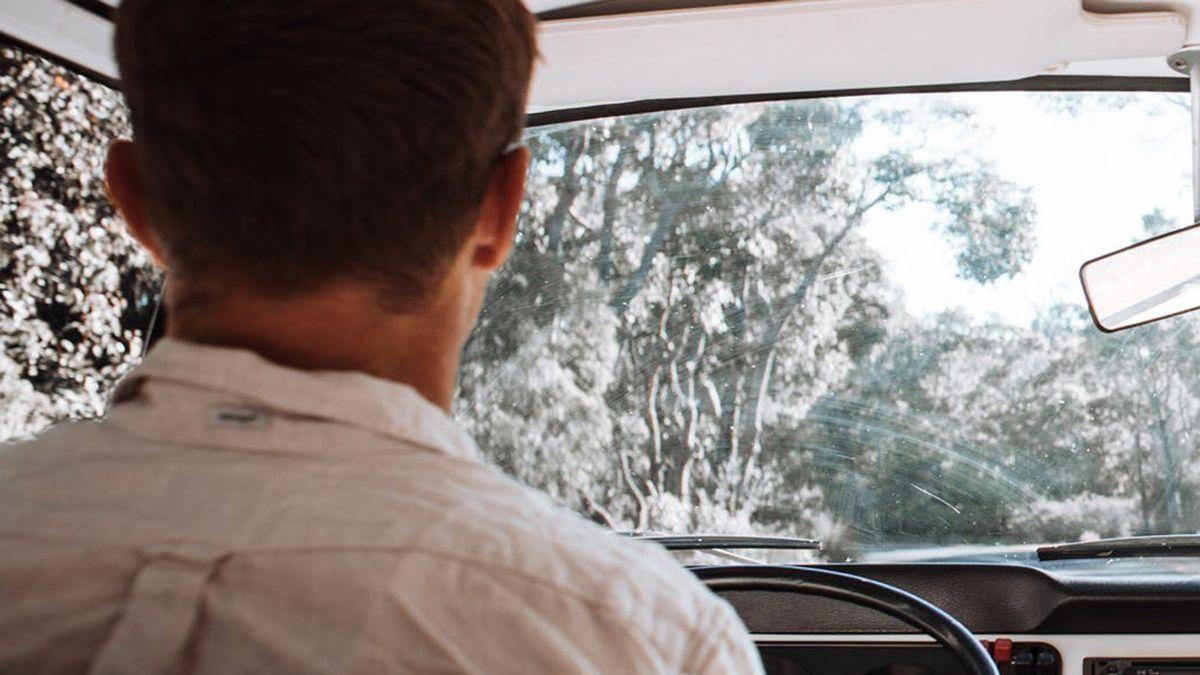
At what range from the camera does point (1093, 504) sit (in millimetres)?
2787

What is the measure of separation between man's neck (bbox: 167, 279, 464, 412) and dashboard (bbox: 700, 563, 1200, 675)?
1.81 metres

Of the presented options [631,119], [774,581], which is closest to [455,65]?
[774,581]

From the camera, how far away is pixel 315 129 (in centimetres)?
93

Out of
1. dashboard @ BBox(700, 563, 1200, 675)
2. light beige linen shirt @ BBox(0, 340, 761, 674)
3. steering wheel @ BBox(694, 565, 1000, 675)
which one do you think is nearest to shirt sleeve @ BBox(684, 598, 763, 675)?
light beige linen shirt @ BBox(0, 340, 761, 674)

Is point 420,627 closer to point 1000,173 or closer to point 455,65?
point 455,65

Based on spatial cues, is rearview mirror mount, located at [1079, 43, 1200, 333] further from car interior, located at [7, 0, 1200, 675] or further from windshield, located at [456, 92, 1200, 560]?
windshield, located at [456, 92, 1200, 560]

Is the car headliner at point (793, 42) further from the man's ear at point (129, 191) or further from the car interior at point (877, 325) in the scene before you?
the man's ear at point (129, 191)

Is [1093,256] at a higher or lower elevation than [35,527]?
higher

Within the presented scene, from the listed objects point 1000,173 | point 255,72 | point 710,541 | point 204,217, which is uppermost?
point 1000,173

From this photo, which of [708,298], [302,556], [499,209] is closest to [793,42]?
[708,298]

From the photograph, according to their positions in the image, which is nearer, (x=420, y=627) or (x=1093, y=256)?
(x=420, y=627)

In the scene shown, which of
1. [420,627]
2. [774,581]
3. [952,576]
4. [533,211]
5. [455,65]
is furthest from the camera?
[533,211]

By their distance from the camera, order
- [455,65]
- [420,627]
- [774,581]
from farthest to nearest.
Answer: [774,581]
[455,65]
[420,627]

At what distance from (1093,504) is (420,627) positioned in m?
2.25
